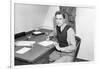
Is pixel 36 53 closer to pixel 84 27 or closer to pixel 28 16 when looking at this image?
pixel 28 16

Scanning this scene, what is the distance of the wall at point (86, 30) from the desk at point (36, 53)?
0.83 ft

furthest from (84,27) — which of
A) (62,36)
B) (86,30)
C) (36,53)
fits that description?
(36,53)

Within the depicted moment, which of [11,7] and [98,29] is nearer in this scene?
[11,7]

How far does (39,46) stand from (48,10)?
30 centimetres

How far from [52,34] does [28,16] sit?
0.79 ft

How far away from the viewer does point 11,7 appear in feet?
3.46

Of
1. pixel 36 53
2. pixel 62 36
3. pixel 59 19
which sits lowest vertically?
pixel 36 53

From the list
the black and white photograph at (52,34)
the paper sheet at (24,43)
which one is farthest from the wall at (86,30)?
the paper sheet at (24,43)

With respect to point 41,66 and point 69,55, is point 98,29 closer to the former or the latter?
point 69,55

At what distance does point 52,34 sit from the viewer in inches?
45.7

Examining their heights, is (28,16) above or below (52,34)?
above

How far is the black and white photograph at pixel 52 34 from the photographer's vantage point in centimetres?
108

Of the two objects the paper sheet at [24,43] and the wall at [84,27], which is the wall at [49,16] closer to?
the wall at [84,27]

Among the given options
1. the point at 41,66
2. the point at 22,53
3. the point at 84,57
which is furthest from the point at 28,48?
the point at 84,57
